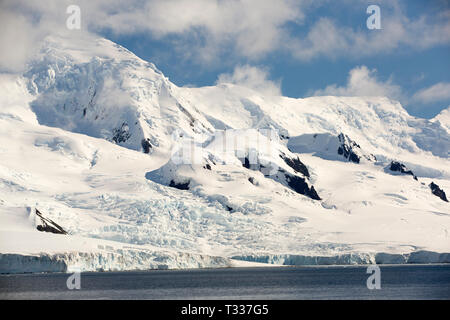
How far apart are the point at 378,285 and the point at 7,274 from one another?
78031 mm

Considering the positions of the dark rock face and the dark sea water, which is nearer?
the dark sea water

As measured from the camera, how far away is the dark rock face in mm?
165488

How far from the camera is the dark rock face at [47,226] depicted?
543 ft

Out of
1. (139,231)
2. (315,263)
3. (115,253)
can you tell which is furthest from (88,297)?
(315,263)

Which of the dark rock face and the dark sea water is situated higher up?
the dark rock face

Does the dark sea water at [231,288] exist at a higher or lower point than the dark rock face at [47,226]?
lower

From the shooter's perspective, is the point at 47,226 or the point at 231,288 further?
the point at 47,226

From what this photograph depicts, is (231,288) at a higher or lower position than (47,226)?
lower

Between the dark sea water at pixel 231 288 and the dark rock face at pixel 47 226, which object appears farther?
the dark rock face at pixel 47 226

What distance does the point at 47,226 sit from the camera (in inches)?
6673
